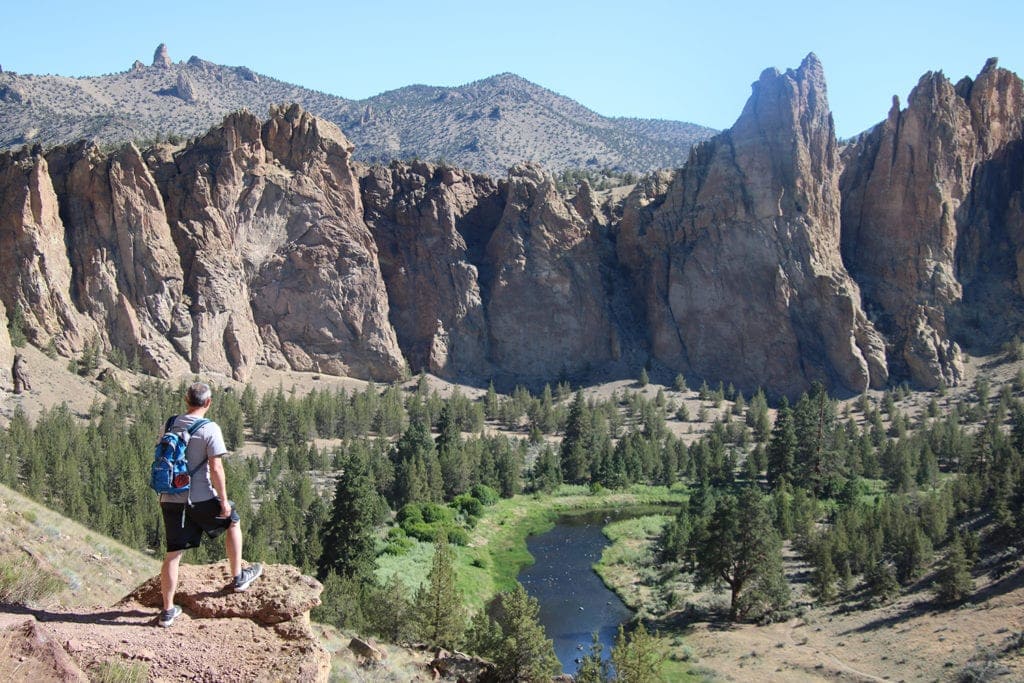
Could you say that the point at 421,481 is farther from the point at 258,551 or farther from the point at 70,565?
the point at 70,565

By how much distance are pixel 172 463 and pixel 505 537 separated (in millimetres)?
50766

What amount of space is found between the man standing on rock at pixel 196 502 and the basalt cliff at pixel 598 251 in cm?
8865

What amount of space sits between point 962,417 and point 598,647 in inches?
3024

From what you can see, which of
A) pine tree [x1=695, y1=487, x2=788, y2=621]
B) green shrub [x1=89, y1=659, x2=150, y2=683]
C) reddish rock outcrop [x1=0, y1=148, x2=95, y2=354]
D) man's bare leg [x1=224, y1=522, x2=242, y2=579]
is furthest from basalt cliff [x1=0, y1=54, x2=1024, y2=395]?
green shrub [x1=89, y1=659, x2=150, y2=683]

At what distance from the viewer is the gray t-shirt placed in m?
10.8

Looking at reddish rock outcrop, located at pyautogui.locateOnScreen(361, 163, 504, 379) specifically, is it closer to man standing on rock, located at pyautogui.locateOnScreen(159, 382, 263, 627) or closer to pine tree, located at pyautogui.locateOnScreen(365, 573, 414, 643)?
pine tree, located at pyautogui.locateOnScreen(365, 573, 414, 643)

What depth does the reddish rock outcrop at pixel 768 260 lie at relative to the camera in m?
111

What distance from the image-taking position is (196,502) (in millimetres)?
10992

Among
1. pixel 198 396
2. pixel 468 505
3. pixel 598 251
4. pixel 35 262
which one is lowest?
pixel 468 505

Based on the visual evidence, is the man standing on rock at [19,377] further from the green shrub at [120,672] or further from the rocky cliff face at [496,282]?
the green shrub at [120,672]

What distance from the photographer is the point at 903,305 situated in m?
111

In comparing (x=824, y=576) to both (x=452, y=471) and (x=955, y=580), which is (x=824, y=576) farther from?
(x=452, y=471)

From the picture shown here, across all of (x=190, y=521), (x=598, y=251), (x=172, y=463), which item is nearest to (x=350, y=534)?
(x=190, y=521)

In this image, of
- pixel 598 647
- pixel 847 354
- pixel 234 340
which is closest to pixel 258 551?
pixel 598 647
